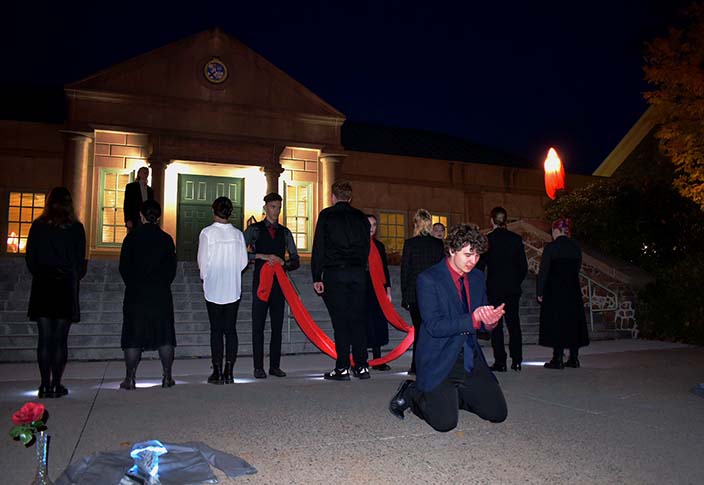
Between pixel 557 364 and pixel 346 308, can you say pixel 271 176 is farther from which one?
pixel 557 364

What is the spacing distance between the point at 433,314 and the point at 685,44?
54.0 feet

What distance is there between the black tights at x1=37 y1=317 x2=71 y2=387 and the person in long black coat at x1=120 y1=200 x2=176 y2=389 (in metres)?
0.56

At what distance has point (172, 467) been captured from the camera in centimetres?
300

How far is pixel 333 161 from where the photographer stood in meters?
16.8

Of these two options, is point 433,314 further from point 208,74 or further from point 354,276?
point 208,74

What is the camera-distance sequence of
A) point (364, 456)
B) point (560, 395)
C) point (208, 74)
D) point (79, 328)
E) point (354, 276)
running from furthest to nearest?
point (208, 74) → point (79, 328) → point (354, 276) → point (560, 395) → point (364, 456)

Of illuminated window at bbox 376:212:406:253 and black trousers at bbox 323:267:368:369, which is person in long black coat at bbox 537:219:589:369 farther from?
illuminated window at bbox 376:212:406:253

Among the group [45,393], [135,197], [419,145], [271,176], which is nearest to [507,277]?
[45,393]

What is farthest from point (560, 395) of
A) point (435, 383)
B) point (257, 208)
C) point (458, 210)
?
point (458, 210)

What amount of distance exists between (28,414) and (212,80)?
14.4 m

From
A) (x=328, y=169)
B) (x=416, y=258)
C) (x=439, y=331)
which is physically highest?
(x=328, y=169)

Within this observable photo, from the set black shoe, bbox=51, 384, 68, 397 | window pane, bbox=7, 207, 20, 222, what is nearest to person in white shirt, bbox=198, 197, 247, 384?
black shoe, bbox=51, 384, 68, 397

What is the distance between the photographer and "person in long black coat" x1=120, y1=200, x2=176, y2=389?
5.76 meters

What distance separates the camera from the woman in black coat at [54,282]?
536cm
